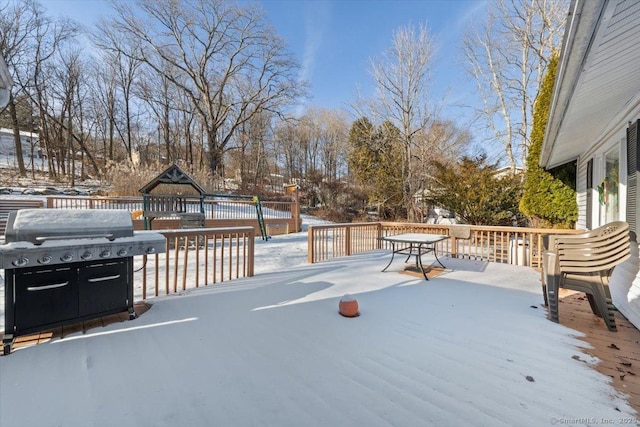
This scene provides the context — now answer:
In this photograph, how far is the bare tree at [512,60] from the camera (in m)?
11.8

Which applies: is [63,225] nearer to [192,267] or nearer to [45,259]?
[45,259]

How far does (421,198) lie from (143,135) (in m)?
22.9

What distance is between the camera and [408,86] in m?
11.7

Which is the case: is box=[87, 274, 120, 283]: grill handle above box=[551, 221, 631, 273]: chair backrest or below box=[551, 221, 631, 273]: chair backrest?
below

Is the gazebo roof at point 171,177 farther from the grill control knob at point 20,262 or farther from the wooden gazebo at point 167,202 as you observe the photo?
the grill control knob at point 20,262

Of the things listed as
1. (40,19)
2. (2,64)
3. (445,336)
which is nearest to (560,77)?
(445,336)

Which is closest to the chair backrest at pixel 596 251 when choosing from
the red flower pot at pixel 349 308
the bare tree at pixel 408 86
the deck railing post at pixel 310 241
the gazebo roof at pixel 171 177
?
the red flower pot at pixel 349 308

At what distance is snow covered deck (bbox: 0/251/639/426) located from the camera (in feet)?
5.31

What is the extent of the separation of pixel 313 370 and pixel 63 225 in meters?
2.48

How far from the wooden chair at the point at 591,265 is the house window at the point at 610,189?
1623 millimetres

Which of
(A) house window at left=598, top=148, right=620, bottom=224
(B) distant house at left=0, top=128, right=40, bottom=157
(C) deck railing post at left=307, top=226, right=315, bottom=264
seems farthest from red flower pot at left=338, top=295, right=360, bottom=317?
(B) distant house at left=0, top=128, right=40, bottom=157

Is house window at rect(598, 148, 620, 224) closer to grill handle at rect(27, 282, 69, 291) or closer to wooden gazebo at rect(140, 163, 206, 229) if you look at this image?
grill handle at rect(27, 282, 69, 291)

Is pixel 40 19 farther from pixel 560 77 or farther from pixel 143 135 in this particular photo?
pixel 560 77

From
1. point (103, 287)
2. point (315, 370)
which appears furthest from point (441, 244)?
point (103, 287)
